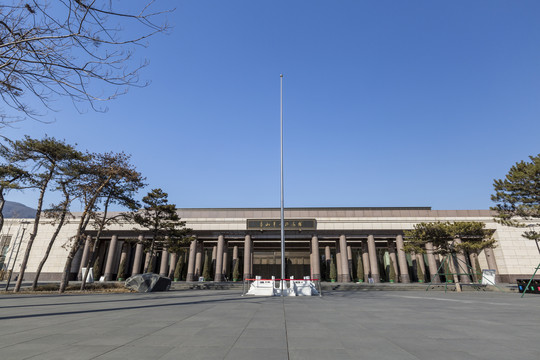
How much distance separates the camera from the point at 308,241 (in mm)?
40125

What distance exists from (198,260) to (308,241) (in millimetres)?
17823

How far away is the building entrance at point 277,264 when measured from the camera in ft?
142

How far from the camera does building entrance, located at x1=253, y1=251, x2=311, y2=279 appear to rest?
142 feet

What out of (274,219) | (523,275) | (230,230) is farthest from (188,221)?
(523,275)

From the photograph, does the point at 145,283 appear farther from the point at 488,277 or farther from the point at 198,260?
the point at 488,277

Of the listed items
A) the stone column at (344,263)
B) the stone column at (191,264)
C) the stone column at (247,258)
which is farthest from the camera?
the stone column at (191,264)

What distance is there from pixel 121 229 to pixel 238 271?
18.8 metres

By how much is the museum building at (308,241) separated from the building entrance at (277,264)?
3.91 meters

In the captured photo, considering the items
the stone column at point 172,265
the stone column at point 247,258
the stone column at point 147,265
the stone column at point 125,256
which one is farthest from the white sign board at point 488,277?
the stone column at point 125,256

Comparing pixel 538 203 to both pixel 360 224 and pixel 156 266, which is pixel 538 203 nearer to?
pixel 360 224

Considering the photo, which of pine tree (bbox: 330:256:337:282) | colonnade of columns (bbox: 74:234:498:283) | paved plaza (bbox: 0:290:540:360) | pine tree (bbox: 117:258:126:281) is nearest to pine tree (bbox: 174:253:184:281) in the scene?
colonnade of columns (bbox: 74:234:498:283)

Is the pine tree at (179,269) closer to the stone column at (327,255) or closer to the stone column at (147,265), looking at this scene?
the stone column at (147,265)

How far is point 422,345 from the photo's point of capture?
4.32 meters

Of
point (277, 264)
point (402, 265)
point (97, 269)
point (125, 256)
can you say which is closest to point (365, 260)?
point (402, 265)
